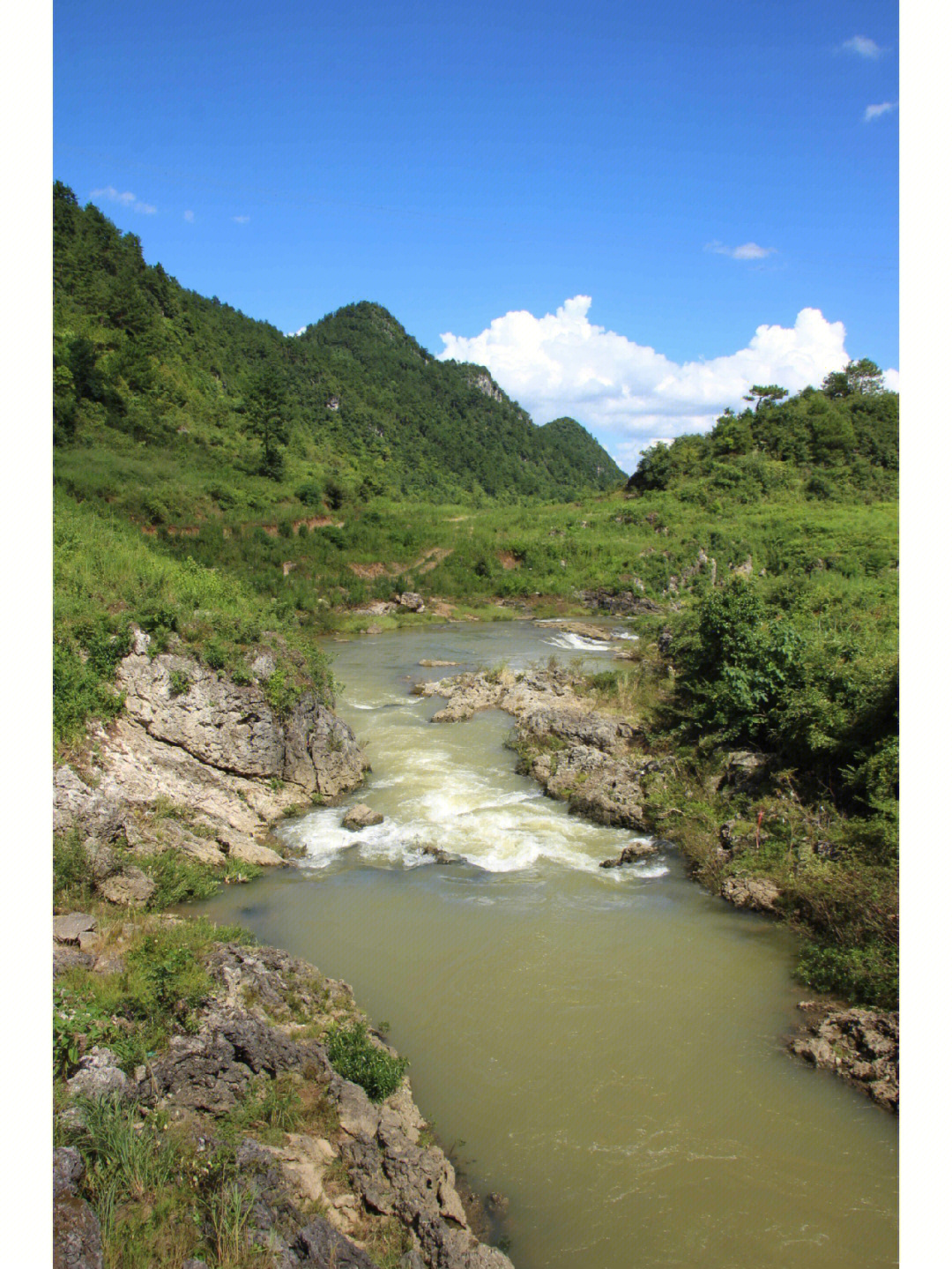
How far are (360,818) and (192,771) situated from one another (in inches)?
101

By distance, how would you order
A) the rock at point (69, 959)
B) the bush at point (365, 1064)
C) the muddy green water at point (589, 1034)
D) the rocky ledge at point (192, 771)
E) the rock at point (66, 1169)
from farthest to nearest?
the rocky ledge at point (192, 771) < the rock at point (69, 959) < the bush at point (365, 1064) < the muddy green water at point (589, 1034) < the rock at point (66, 1169)

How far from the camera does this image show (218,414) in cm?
5319

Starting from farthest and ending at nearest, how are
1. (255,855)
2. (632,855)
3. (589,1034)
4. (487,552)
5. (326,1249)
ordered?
(487,552)
(632,855)
(255,855)
(589,1034)
(326,1249)

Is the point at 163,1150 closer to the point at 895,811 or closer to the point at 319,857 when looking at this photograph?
the point at 319,857

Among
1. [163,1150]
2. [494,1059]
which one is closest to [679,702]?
[494,1059]

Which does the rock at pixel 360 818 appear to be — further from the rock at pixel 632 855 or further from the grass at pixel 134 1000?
the grass at pixel 134 1000

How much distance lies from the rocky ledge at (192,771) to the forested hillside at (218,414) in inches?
1014

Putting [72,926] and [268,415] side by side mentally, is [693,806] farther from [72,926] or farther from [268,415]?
[268,415]

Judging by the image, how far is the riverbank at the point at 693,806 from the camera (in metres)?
6.46

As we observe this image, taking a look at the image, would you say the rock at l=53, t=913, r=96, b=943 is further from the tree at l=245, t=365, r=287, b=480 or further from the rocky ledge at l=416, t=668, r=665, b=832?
the tree at l=245, t=365, r=287, b=480

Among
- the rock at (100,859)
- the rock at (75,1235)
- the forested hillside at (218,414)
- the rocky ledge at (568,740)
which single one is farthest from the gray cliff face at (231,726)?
the forested hillside at (218,414)

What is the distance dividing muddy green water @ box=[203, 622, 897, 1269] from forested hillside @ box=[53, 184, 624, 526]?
29.5 metres

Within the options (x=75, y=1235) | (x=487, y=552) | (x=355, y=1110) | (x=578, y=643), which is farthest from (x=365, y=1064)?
(x=487, y=552)
